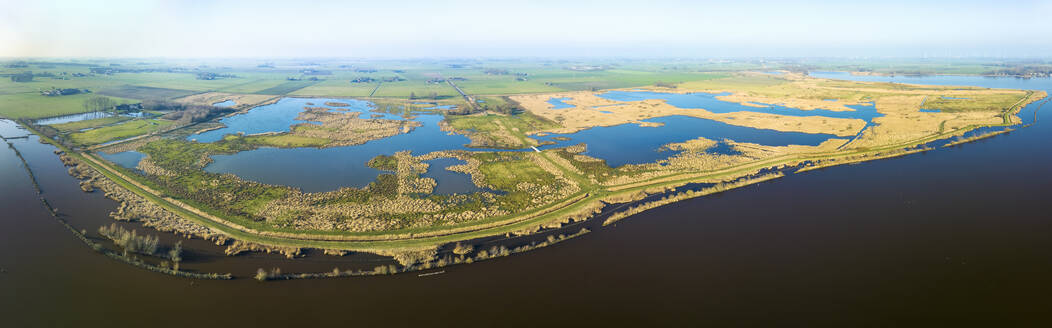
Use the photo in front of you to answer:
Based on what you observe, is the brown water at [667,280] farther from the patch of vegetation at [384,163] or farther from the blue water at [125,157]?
the patch of vegetation at [384,163]

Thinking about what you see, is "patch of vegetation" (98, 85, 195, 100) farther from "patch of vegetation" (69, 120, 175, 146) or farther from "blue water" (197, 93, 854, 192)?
"blue water" (197, 93, 854, 192)

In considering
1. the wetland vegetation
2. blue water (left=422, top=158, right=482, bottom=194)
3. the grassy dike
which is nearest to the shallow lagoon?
blue water (left=422, top=158, right=482, bottom=194)

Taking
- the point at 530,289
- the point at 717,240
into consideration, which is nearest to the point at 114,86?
the point at 530,289

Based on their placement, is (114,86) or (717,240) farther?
(114,86)

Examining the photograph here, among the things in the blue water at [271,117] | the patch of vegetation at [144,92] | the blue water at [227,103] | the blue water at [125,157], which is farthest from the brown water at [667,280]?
the patch of vegetation at [144,92]

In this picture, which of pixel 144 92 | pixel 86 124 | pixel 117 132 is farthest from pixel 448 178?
pixel 144 92

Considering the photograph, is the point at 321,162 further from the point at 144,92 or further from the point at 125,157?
the point at 144,92

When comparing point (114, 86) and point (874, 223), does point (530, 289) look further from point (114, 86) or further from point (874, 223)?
point (114, 86)
